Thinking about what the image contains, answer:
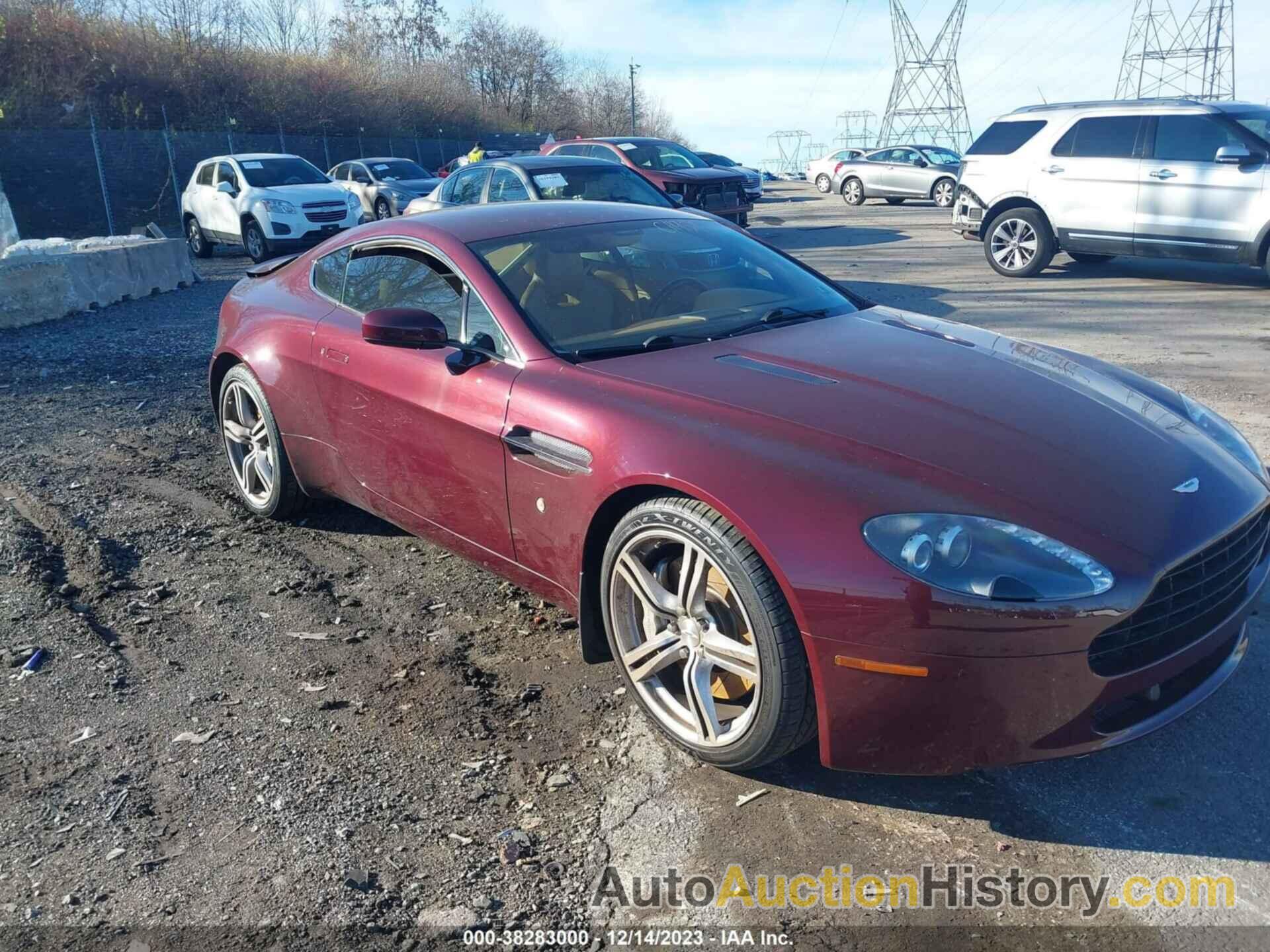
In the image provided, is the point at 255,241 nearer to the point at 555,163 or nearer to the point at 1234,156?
the point at 555,163

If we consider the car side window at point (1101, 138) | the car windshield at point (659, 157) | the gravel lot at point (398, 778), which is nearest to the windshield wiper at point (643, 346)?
the gravel lot at point (398, 778)

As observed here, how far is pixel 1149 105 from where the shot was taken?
422 inches

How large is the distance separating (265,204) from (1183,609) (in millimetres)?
16207

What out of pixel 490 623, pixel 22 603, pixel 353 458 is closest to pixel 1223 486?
pixel 490 623

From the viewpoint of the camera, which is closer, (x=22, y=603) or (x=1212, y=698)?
(x=1212, y=698)

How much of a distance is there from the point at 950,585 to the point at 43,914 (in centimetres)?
232

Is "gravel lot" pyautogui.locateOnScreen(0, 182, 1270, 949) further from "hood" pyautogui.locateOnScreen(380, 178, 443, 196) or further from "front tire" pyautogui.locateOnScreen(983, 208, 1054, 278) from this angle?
"hood" pyautogui.locateOnScreen(380, 178, 443, 196)

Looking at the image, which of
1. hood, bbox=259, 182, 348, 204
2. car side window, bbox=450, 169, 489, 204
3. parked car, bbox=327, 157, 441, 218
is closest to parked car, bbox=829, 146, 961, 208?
parked car, bbox=327, 157, 441, 218

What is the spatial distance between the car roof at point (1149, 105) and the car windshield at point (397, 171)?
1400cm

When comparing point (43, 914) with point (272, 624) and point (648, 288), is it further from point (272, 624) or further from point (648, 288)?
point (648, 288)

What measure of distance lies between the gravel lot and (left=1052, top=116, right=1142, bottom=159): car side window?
28.8ft

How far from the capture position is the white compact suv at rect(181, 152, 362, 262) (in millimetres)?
16297

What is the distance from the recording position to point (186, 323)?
34.1ft

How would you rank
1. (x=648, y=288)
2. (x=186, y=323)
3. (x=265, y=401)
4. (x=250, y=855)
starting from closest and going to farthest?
1. (x=250, y=855)
2. (x=648, y=288)
3. (x=265, y=401)
4. (x=186, y=323)
